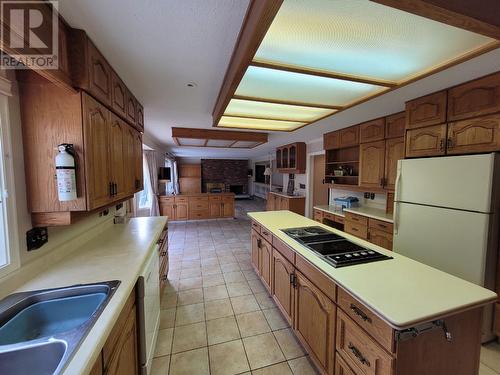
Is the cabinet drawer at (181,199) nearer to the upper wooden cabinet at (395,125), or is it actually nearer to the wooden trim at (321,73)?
the upper wooden cabinet at (395,125)

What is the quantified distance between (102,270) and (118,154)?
1.04 m

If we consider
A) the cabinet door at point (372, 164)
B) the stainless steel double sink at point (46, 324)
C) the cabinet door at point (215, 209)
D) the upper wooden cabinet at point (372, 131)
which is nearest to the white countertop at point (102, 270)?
the stainless steel double sink at point (46, 324)

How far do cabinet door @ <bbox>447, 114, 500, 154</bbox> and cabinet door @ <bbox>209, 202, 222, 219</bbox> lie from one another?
5.30 m

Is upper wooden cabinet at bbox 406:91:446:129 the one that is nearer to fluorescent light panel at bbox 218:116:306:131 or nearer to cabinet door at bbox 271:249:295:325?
fluorescent light panel at bbox 218:116:306:131

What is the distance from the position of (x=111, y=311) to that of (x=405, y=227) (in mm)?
2650

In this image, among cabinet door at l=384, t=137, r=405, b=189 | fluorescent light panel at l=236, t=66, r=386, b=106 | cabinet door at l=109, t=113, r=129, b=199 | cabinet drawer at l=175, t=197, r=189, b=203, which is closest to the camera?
fluorescent light panel at l=236, t=66, r=386, b=106

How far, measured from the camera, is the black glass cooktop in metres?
1.42

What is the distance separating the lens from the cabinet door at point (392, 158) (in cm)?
279

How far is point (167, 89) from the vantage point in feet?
6.81

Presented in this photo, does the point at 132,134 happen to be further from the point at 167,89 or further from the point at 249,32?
the point at 249,32

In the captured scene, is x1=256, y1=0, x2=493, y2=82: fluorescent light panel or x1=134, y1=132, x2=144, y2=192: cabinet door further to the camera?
x1=134, y1=132, x2=144, y2=192: cabinet door

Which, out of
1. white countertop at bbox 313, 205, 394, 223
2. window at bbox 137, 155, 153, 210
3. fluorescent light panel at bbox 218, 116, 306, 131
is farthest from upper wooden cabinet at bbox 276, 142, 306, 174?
window at bbox 137, 155, 153, 210

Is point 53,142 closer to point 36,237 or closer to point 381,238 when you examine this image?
point 36,237

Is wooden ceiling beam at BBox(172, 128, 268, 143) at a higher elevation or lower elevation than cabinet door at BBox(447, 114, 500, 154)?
higher
